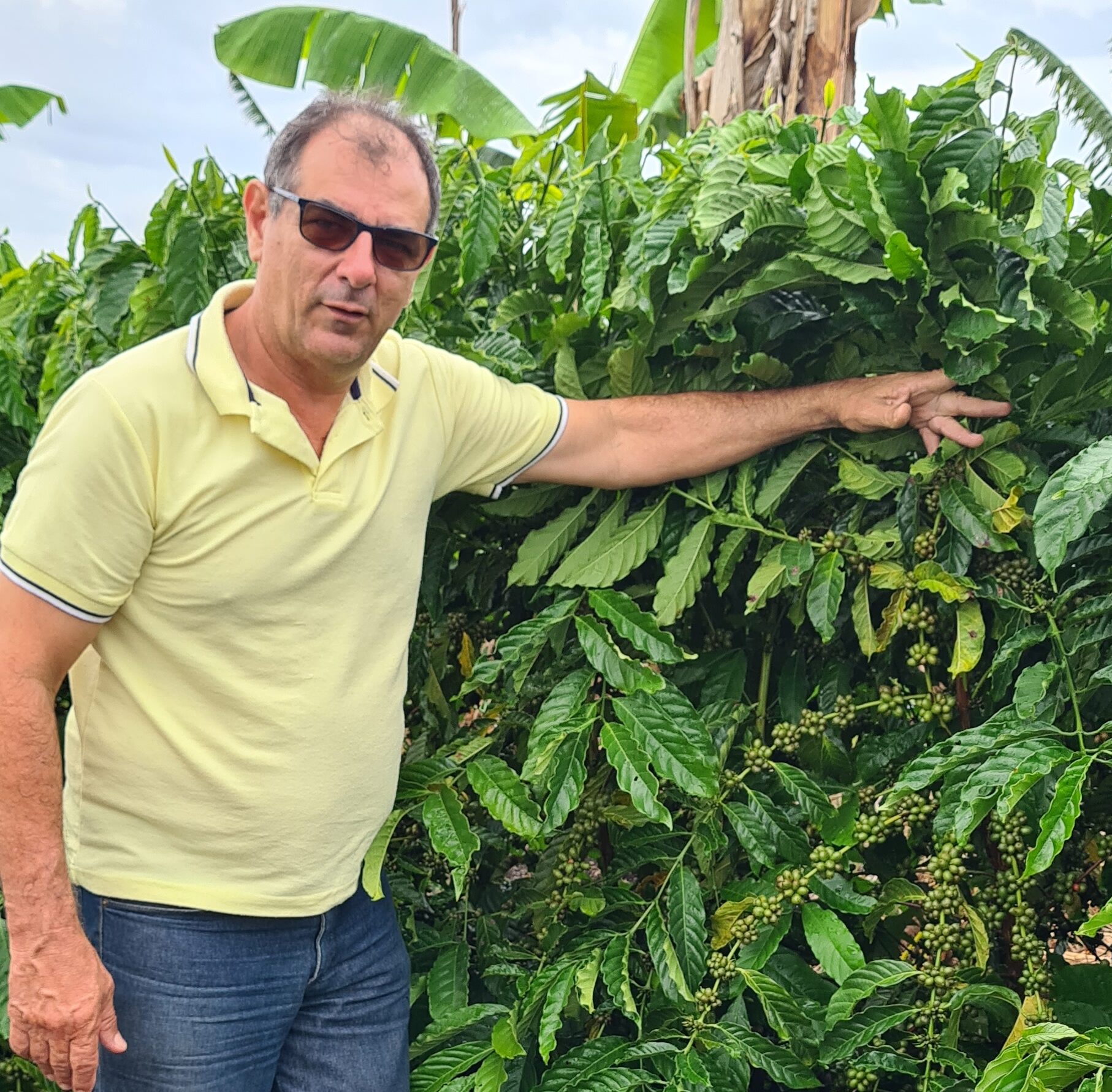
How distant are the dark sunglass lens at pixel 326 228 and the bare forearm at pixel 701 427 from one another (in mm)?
509

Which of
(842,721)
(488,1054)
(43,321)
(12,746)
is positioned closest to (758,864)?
(842,721)

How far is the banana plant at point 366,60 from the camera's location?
6.84 m

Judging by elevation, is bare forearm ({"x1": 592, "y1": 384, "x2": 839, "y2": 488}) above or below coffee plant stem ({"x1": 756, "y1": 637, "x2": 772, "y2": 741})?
above

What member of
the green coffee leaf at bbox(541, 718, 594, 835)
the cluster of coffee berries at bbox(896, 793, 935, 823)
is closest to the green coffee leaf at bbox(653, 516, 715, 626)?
the green coffee leaf at bbox(541, 718, 594, 835)

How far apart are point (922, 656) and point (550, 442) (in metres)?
0.67

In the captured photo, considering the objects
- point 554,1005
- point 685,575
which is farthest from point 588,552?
point 554,1005

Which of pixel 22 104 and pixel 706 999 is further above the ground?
pixel 22 104

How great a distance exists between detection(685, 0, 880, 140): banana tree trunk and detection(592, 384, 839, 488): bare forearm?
3058 mm

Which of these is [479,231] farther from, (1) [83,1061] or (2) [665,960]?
(1) [83,1061]

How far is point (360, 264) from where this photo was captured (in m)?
1.82

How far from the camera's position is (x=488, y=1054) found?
2.01 m

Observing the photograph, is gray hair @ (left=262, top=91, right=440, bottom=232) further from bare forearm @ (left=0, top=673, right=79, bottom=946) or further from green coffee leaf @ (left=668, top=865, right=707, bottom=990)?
green coffee leaf @ (left=668, top=865, right=707, bottom=990)

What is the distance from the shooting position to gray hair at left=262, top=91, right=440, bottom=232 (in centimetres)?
185

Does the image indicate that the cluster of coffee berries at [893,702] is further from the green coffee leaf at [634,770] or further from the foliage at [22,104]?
the foliage at [22,104]
